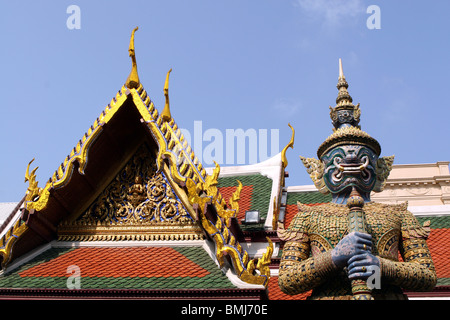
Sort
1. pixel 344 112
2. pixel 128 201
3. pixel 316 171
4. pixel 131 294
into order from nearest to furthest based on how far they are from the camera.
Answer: pixel 131 294 → pixel 316 171 → pixel 344 112 → pixel 128 201

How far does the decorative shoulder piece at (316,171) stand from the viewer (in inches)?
271

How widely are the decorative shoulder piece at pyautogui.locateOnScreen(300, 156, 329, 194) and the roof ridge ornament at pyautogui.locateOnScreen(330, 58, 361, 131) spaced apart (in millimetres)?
479

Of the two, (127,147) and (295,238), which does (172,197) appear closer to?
(127,147)

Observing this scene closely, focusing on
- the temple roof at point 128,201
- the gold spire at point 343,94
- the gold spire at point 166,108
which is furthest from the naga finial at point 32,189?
the gold spire at point 343,94

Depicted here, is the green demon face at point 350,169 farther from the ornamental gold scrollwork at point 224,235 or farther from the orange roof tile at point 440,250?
the orange roof tile at point 440,250

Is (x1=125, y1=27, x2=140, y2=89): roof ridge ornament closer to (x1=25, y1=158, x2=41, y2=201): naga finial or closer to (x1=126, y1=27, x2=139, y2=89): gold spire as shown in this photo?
(x1=126, y1=27, x2=139, y2=89): gold spire

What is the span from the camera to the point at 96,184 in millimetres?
8578

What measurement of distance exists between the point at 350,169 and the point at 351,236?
1.00 meters

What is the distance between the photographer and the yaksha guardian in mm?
5645

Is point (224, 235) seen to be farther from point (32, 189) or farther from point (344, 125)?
point (32, 189)

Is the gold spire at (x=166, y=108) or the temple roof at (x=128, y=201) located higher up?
the gold spire at (x=166, y=108)

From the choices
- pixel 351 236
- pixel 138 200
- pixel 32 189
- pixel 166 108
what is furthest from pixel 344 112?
pixel 32 189

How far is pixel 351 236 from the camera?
568cm
